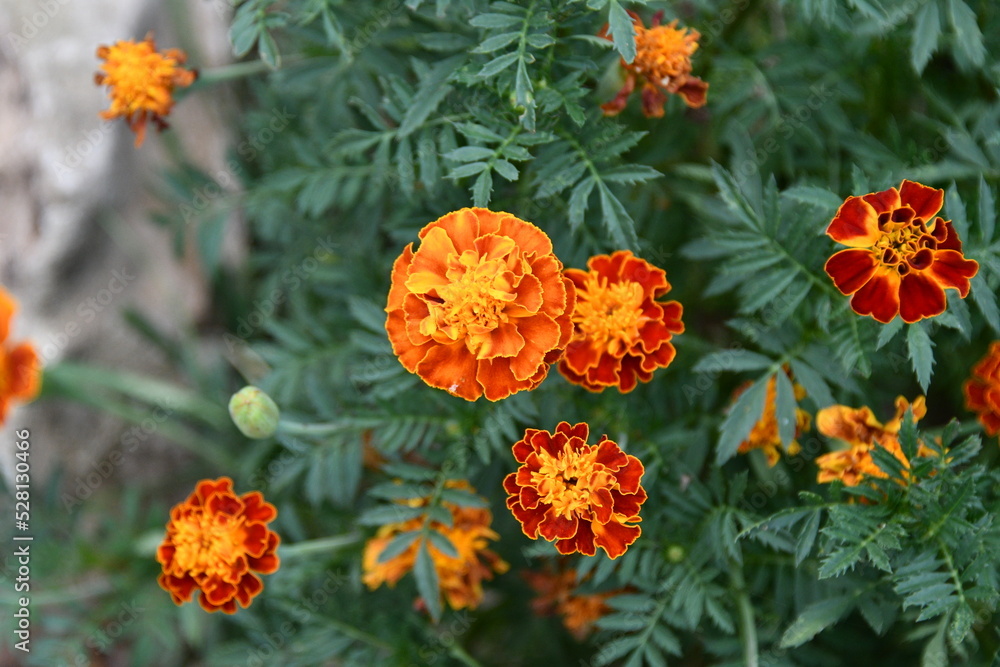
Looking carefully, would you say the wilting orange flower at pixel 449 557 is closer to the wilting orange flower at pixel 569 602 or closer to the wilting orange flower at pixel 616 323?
the wilting orange flower at pixel 569 602

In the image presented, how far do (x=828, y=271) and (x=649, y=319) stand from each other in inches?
10.4

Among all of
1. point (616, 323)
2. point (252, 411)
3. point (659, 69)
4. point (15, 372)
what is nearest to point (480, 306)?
point (616, 323)

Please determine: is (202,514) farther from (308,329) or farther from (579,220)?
(579,220)

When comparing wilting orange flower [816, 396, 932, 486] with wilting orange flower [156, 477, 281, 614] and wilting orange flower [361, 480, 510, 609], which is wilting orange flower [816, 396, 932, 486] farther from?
wilting orange flower [156, 477, 281, 614]

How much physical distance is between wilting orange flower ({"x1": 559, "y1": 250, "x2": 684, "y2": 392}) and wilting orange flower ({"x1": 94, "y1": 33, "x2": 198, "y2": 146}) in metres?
0.87

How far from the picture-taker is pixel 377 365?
57.1 inches

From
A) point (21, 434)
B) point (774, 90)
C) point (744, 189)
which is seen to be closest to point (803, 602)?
point (744, 189)

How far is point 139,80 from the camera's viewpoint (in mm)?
1511

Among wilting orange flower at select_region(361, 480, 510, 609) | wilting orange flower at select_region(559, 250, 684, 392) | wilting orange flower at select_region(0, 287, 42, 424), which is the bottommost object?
wilting orange flower at select_region(361, 480, 510, 609)

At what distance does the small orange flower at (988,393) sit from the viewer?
1336mm

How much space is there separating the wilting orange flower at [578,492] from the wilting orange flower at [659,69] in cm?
59

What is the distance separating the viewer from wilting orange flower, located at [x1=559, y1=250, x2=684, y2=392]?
1248mm

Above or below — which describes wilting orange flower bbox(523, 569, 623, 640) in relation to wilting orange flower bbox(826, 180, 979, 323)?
below

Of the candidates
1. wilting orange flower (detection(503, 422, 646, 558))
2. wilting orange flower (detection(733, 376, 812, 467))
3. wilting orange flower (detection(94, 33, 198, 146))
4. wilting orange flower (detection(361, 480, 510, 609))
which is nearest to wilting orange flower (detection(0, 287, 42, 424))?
wilting orange flower (detection(94, 33, 198, 146))
